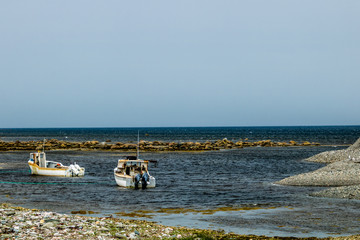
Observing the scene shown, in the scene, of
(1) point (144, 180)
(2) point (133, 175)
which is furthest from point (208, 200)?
(2) point (133, 175)

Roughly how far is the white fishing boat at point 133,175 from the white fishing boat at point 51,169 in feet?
28.0

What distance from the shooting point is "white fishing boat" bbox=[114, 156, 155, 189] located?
141 ft

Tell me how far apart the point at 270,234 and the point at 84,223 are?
8726 millimetres

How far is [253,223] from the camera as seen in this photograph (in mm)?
25234

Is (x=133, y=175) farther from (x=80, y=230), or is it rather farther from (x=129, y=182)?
(x=80, y=230)

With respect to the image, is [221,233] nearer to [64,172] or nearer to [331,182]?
[331,182]

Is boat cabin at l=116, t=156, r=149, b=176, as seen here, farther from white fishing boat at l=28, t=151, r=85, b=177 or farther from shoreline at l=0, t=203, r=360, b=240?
shoreline at l=0, t=203, r=360, b=240

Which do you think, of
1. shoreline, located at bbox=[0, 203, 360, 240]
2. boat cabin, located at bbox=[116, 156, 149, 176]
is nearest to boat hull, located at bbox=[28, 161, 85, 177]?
boat cabin, located at bbox=[116, 156, 149, 176]

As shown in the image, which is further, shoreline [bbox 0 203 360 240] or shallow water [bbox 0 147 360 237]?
shallow water [bbox 0 147 360 237]

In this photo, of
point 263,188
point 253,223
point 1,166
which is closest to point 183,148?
point 1,166

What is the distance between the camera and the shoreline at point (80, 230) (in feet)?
60.5

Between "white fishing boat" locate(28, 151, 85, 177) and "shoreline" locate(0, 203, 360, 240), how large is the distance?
3140 centimetres

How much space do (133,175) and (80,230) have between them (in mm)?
25435

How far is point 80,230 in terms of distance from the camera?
19.4 metres
